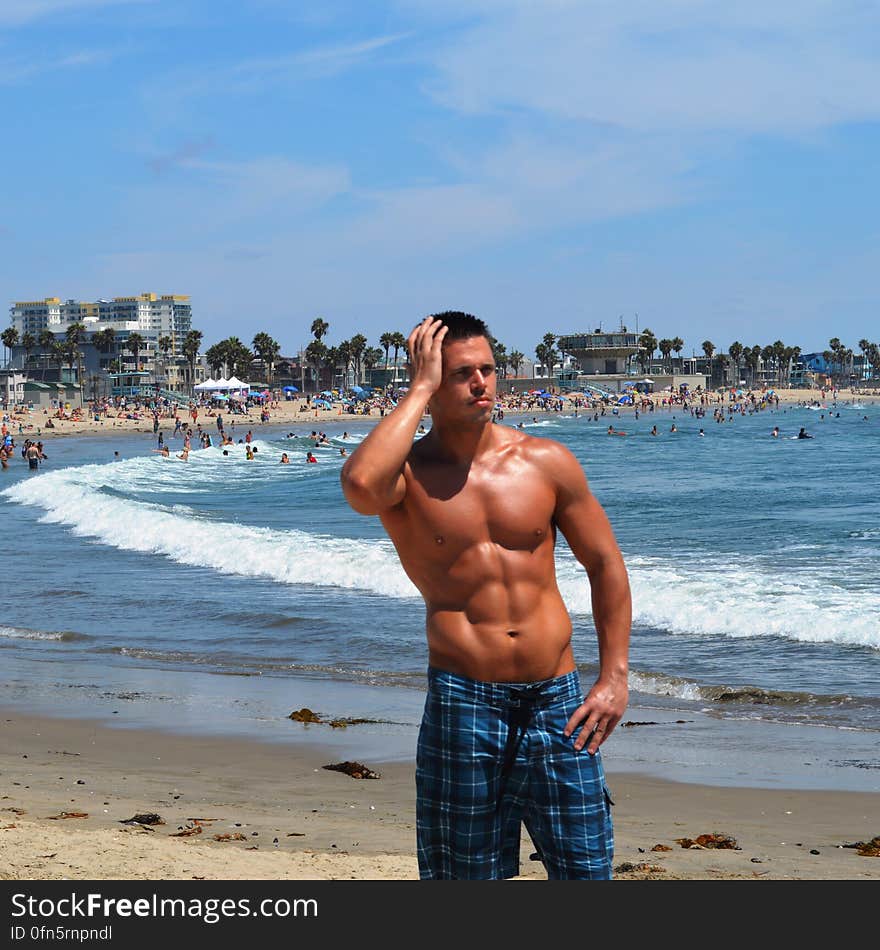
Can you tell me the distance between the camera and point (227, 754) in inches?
362

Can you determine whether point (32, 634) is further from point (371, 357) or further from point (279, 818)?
point (371, 357)

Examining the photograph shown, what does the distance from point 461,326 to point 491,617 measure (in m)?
0.79

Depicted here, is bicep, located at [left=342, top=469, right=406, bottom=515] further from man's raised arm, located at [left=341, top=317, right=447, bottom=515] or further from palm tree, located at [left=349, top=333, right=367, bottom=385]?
palm tree, located at [left=349, top=333, right=367, bottom=385]

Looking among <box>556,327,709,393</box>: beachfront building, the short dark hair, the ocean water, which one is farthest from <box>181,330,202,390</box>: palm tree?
the short dark hair

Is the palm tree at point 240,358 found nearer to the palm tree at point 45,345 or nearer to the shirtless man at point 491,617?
the palm tree at point 45,345

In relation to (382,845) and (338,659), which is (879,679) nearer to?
(338,659)

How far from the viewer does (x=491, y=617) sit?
3484 millimetres

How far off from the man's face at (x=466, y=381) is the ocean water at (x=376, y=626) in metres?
5.66

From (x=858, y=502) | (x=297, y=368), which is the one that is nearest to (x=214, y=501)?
(x=858, y=502)

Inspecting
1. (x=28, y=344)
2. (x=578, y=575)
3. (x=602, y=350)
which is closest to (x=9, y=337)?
(x=28, y=344)

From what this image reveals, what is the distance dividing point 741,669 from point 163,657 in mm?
5909

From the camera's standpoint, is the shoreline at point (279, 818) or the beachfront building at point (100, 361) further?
the beachfront building at point (100, 361)

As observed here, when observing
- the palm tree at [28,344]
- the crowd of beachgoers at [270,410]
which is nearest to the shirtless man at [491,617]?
the crowd of beachgoers at [270,410]

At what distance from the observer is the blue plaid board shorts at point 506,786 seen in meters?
3.39
